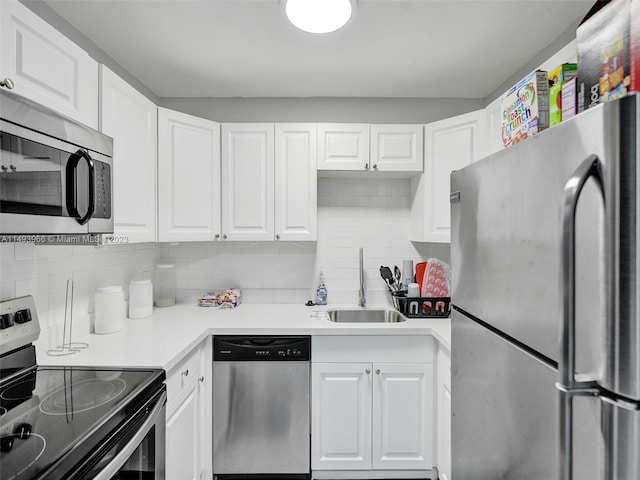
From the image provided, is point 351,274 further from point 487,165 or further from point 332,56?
point 487,165

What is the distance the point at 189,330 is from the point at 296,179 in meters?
1.17

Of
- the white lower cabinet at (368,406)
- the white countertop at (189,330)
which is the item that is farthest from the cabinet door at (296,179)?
the white lower cabinet at (368,406)

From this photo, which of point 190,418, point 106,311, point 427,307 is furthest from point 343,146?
point 190,418

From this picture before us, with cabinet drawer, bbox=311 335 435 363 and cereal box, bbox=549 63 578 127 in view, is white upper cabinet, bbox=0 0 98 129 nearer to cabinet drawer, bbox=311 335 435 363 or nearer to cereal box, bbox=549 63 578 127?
cereal box, bbox=549 63 578 127

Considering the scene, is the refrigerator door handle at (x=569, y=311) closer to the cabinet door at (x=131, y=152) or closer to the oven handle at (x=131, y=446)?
the oven handle at (x=131, y=446)

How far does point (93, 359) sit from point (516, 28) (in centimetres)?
251

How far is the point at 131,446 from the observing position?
3.50 ft

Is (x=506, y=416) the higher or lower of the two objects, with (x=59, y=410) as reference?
higher

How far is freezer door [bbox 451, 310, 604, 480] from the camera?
0.57 meters

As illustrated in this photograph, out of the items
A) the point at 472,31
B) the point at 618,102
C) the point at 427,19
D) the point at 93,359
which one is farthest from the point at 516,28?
the point at 93,359

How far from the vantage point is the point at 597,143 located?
0.52 m

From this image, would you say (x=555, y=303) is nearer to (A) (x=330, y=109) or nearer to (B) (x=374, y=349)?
(B) (x=374, y=349)

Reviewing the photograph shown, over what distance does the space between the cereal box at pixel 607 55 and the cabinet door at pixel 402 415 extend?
1700mm

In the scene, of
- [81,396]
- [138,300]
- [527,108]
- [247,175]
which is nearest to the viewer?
[527,108]
